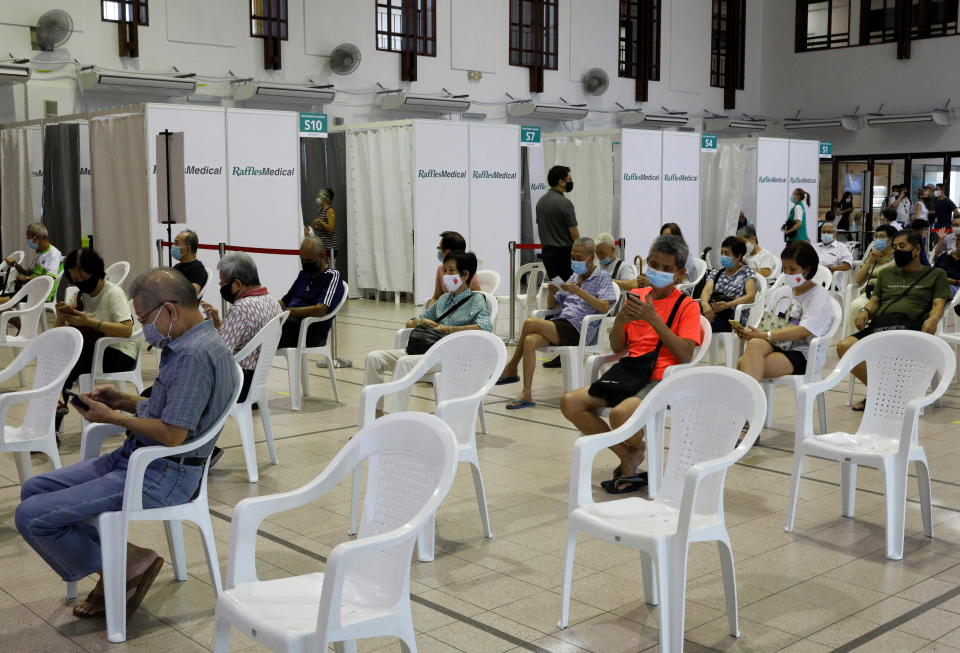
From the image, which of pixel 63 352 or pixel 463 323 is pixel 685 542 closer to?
pixel 63 352

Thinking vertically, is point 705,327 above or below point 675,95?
below

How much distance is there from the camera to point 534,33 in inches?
739

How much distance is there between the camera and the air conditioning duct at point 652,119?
19.7 meters

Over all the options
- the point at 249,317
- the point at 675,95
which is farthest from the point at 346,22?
the point at 249,317

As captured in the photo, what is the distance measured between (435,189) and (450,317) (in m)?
6.49

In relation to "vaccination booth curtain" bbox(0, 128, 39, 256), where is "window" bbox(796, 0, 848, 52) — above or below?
above

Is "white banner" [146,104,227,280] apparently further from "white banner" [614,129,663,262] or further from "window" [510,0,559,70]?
"window" [510,0,559,70]

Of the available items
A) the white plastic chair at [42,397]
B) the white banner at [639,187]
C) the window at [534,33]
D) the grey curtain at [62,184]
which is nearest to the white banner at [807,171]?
the white banner at [639,187]

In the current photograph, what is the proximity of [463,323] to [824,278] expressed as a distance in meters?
3.39

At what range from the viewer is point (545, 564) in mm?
4074

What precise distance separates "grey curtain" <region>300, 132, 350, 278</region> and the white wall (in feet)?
6.77

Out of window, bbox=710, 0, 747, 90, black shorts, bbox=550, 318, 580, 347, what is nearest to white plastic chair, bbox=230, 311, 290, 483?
black shorts, bbox=550, 318, 580, 347

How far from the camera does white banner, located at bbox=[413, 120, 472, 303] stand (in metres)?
12.6

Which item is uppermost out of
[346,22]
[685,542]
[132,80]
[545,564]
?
[346,22]
